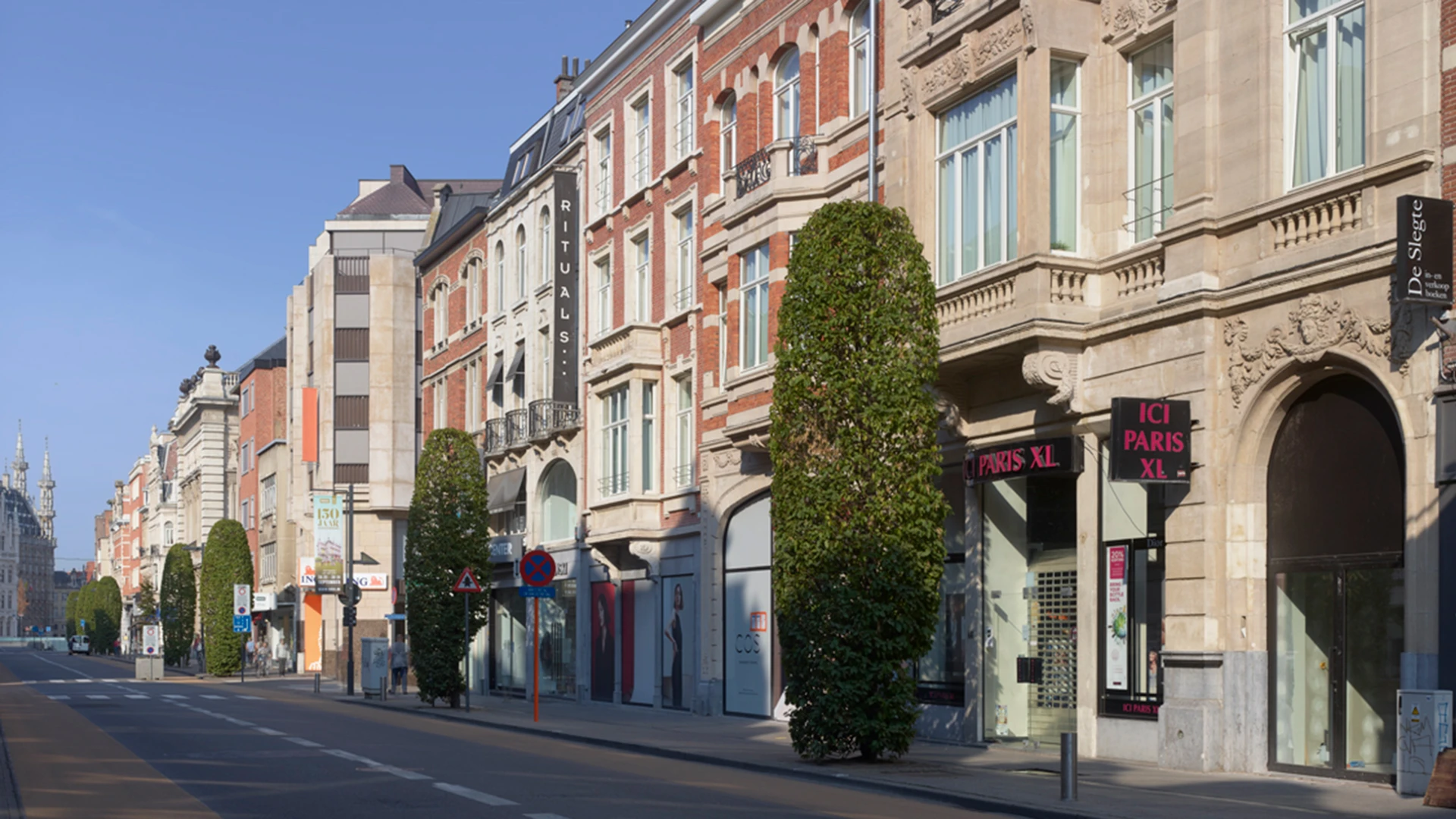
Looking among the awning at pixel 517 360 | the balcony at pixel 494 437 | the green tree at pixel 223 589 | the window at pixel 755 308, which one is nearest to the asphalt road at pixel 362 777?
the window at pixel 755 308

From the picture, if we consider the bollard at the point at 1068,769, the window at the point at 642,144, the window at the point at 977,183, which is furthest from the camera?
the window at the point at 642,144

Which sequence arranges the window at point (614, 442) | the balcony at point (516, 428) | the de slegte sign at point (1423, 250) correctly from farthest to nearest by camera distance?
the balcony at point (516, 428), the window at point (614, 442), the de slegte sign at point (1423, 250)

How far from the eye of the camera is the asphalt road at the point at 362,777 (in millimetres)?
14078

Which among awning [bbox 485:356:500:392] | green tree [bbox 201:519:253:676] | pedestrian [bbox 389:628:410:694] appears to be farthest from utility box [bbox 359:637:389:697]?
green tree [bbox 201:519:253:676]

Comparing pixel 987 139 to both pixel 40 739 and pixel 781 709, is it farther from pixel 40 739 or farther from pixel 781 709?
pixel 40 739

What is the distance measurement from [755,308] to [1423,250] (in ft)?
50.5

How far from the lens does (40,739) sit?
24422mm

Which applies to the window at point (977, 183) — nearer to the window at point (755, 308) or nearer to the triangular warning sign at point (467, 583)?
the window at point (755, 308)

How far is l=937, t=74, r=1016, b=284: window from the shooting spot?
21.8 metres

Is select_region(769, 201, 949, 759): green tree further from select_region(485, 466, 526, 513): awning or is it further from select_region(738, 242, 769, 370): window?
select_region(485, 466, 526, 513): awning

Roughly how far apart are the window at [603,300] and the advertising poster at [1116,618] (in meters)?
21.0

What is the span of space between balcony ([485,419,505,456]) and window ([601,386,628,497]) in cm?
766

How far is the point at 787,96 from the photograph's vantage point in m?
30.1

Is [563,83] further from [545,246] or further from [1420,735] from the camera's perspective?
[1420,735]
